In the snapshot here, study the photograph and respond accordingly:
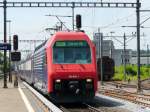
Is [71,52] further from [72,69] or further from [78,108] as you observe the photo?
[78,108]

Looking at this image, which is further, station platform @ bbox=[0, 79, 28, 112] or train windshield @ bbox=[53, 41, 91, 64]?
train windshield @ bbox=[53, 41, 91, 64]

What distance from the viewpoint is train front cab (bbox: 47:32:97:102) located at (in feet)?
74.1

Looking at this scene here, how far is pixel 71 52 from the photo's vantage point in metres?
23.7

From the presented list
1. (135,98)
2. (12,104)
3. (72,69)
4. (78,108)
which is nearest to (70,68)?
(72,69)

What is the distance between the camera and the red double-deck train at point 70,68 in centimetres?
2258

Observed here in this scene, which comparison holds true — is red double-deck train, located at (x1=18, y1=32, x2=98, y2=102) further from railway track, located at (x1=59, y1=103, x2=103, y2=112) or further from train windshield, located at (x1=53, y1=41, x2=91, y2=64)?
railway track, located at (x1=59, y1=103, x2=103, y2=112)

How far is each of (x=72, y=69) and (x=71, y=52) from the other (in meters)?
1.03

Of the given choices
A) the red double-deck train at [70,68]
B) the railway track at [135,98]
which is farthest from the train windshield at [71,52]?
the railway track at [135,98]

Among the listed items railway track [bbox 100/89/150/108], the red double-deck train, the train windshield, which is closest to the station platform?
the red double-deck train

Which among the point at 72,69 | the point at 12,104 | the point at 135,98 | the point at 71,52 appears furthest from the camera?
the point at 135,98

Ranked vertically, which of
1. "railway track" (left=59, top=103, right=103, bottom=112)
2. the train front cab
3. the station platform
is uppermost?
the train front cab

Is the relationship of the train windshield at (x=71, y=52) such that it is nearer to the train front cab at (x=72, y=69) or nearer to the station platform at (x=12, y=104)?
the train front cab at (x=72, y=69)

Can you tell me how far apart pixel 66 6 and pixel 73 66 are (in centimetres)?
2340

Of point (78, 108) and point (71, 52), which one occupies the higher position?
point (71, 52)
